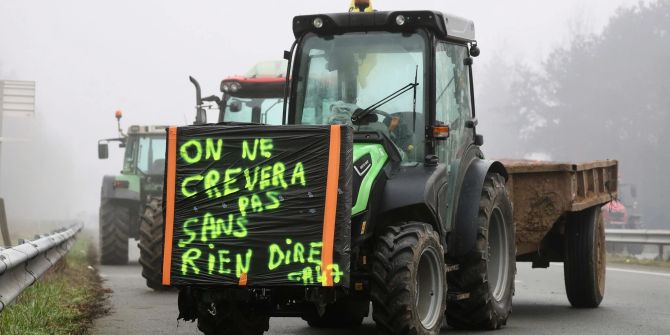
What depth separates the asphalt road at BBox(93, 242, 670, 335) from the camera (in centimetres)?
1069

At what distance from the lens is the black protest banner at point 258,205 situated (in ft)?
27.9

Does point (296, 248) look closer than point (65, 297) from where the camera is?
Yes

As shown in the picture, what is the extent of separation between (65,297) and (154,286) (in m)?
3.01

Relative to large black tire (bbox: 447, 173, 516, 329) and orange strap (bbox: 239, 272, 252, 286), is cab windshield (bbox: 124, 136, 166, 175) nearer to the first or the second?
large black tire (bbox: 447, 173, 516, 329)

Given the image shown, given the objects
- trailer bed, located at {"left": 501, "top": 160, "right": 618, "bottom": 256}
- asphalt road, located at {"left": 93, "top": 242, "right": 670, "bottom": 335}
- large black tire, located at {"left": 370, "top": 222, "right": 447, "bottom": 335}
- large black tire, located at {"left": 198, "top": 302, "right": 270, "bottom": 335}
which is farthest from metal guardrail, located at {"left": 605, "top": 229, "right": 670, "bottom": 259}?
large black tire, located at {"left": 198, "top": 302, "right": 270, "bottom": 335}

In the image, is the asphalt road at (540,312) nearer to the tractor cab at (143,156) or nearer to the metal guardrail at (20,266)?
the metal guardrail at (20,266)

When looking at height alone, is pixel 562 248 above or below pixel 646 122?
below

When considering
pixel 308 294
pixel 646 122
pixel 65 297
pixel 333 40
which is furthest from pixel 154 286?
pixel 646 122

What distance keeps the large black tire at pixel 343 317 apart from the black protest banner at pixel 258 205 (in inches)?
76.9

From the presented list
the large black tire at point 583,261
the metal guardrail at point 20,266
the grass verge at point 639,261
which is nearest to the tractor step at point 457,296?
the large black tire at point 583,261

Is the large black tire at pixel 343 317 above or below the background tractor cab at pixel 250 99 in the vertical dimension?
below

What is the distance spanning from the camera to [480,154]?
1137 cm

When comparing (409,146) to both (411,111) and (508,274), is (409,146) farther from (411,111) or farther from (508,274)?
(508,274)

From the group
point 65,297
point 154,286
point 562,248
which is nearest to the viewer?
point 65,297
